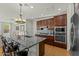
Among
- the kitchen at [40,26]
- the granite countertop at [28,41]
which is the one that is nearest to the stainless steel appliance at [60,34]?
the kitchen at [40,26]

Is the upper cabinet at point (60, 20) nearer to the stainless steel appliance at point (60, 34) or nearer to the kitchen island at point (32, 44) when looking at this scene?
the stainless steel appliance at point (60, 34)

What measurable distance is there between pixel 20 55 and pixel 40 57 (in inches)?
12.7

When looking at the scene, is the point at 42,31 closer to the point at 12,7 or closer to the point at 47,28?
the point at 47,28

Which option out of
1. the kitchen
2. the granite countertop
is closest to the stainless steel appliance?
the kitchen

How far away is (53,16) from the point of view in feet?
5.11

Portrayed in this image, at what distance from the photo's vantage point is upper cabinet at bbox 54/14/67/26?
59.6 inches

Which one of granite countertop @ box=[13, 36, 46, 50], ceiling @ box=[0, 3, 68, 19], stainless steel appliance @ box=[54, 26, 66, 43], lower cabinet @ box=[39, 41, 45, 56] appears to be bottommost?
lower cabinet @ box=[39, 41, 45, 56]

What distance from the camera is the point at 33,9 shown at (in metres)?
1.55

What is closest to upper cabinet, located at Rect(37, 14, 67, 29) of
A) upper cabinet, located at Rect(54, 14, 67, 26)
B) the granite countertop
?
upper cabinet, located at Rect(54, 14, 67, 26)

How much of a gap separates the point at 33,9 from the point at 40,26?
11.4 inches

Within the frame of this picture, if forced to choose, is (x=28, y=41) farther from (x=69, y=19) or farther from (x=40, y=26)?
(x=69, y=19)

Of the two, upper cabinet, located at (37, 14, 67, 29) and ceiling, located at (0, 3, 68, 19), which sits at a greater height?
ceiling, located at (0, 3, 68, 19)

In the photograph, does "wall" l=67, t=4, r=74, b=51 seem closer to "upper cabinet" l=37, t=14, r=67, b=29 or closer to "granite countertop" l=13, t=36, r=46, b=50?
"upper cabinet" l=37, t=14, r=67, b=29

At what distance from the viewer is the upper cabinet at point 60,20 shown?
151 centimetres
